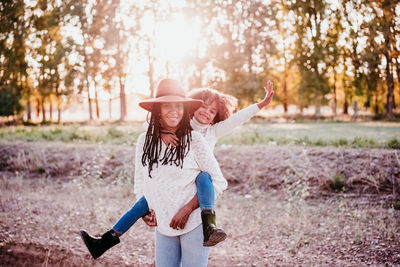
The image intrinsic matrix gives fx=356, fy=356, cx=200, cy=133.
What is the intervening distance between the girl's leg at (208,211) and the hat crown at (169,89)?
57 cm

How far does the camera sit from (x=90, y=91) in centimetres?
3198

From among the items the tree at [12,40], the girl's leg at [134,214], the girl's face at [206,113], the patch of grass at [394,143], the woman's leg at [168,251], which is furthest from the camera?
the patch of grass at [394,143]

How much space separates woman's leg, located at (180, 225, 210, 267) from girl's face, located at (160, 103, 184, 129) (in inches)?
27.4

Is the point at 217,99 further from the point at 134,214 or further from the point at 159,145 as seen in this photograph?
the point at 134,214

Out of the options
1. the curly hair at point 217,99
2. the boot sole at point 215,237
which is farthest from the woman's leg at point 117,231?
the curly hair at point 217,99

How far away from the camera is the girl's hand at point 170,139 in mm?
2338

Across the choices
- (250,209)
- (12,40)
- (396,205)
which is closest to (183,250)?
(12,40)

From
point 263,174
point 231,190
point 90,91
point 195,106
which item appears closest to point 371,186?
point 263,174

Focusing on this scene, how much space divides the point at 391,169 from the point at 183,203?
233 inches

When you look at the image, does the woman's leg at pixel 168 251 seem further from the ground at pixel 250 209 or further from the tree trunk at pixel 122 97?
the tree trunk at pixel 122 97

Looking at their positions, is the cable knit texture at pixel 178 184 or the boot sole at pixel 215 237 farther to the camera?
the cable knit texture at pixel 178 184

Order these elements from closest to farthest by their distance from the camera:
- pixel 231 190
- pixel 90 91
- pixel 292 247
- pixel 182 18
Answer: pixel 292 247
pixel 231 190
pixel 182 18
pixel 90 91

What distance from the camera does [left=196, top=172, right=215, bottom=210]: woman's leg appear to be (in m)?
2.23

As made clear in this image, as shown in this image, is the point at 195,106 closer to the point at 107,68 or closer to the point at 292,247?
the point at 292,247
